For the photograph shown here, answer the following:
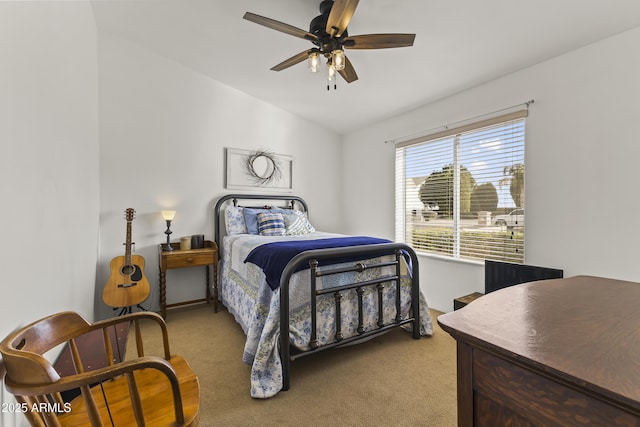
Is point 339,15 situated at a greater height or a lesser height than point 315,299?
greater

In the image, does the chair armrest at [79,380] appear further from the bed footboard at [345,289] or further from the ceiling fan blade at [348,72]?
the ceiling fan blade at [348,72]

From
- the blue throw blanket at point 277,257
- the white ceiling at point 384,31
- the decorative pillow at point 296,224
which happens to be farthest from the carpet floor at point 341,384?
the white ceiling at point 384,31

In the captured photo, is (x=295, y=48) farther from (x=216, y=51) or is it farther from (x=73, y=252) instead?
(x=73, y=252)

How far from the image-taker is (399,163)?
378 centimetres

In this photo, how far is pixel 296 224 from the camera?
3697 millimetres

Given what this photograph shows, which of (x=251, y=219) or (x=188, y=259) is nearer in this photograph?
(x=188, y=259)

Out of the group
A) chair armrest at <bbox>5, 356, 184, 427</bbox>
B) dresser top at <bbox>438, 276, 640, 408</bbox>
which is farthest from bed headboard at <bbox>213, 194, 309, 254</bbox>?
dresser top at <bbox>438, 276, 640, 408</bbox>

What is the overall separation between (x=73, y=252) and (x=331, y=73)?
2.13 metres

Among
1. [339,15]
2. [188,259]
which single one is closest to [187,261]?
[188,259]

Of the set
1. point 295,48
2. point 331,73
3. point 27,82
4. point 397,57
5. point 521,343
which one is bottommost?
point 521,343

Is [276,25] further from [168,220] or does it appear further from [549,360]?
[168,220]

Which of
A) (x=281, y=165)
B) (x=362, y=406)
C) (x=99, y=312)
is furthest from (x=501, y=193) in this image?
(x=99, y=312)

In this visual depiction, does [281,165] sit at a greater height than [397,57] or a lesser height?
lesser

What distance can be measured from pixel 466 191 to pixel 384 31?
5.71 ft
